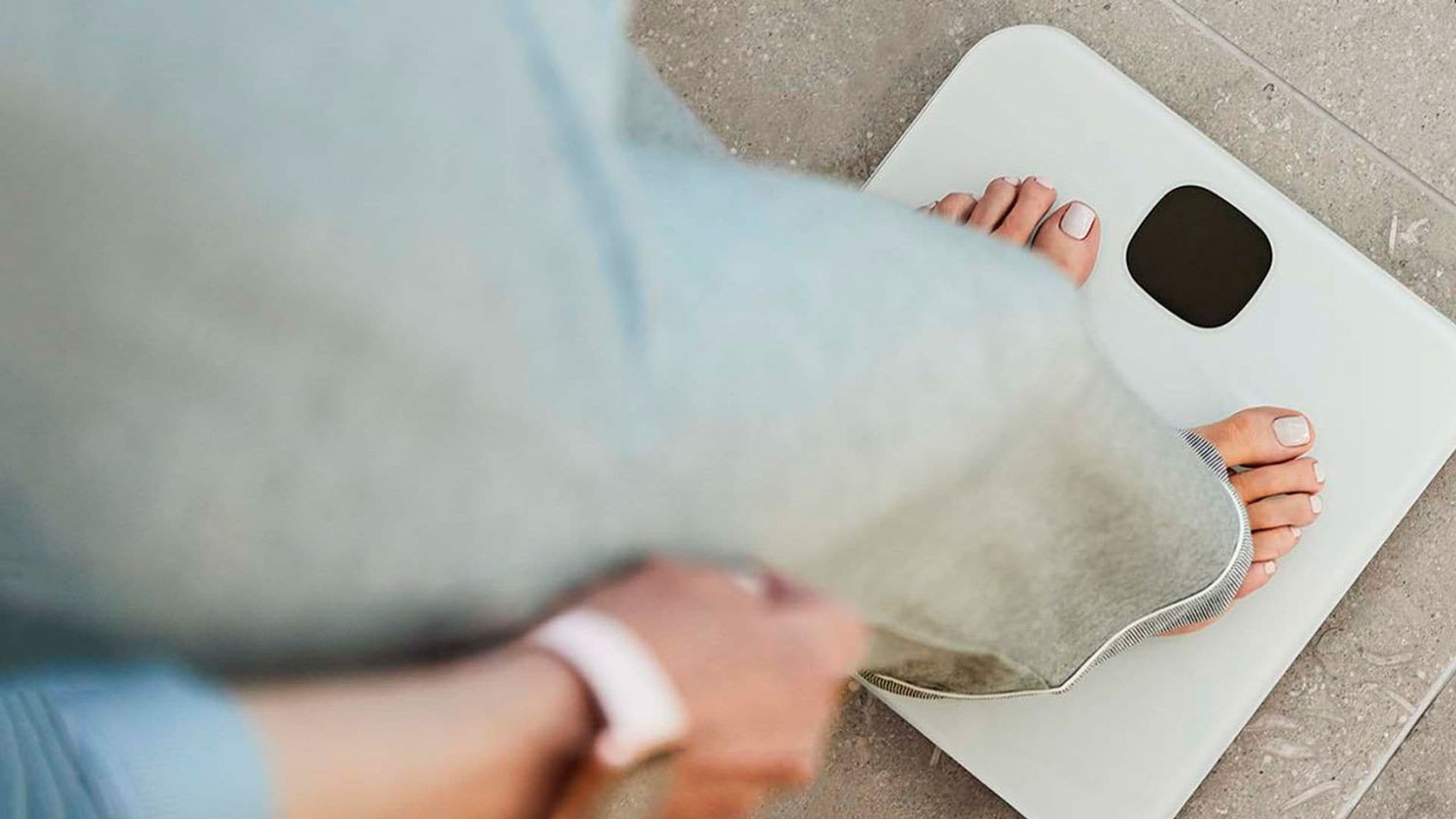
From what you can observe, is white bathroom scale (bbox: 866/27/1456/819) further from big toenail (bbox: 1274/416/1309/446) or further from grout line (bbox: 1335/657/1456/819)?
grout line (bbox: 1335/657/1456/819)

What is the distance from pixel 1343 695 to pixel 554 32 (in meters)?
0.79

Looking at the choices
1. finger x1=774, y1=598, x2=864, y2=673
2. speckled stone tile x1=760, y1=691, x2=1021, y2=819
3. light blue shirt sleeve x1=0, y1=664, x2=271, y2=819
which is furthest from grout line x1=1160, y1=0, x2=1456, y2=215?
light blue shirt sleeve x1=0, y1=664, x2=271, y2=819

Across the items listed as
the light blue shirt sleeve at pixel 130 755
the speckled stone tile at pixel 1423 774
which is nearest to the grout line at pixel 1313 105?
the speckled stone tile at pixel 1423 774

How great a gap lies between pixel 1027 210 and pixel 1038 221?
0.04ft

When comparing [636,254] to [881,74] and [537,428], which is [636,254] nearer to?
[537,428]

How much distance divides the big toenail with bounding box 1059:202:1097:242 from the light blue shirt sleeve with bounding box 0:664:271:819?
0.67 metres

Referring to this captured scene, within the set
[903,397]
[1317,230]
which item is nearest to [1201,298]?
[1317,230]

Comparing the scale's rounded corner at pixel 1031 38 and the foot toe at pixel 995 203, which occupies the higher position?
the scale's rounded corner at pixel 1031 38

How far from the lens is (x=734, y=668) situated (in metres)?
0.37

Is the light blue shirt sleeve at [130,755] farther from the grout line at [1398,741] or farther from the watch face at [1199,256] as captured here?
the grout line at [1398,741]

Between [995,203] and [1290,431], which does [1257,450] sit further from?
[995,203]

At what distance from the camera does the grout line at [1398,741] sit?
2.97 feet

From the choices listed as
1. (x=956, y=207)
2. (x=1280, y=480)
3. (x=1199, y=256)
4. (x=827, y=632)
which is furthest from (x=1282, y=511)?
(x=827, y=632)

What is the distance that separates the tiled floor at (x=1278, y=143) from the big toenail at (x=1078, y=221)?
0.16 meters
